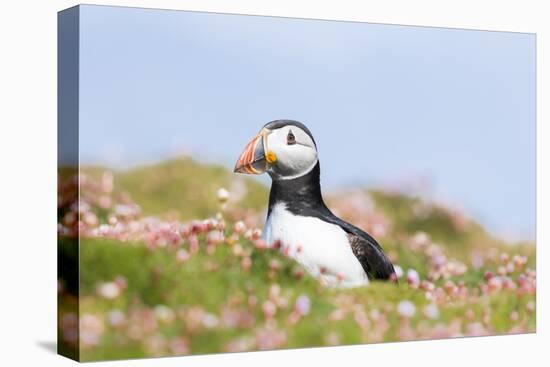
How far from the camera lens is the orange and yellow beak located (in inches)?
424

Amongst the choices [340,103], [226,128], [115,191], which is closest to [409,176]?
[340,103]

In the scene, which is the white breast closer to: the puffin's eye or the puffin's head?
the puffin's head

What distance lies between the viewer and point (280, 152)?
35.7 feet

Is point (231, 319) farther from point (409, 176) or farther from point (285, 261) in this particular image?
point (409, 176)

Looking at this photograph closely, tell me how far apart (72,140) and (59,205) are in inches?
25.3

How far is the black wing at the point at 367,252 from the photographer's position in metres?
11.1

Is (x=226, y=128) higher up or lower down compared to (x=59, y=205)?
higher up

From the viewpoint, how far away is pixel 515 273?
12164 millimetres

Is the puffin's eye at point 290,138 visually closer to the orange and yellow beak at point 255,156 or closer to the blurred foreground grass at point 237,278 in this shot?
the orange and yellow beak at point 255,156

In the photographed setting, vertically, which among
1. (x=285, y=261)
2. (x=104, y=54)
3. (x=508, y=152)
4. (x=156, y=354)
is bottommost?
(x=156, y=354)

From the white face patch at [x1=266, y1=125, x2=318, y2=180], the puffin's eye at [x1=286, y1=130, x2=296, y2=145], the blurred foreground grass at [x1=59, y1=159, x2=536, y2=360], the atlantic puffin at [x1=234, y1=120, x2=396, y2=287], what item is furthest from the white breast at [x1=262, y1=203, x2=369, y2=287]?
the puffin's eye at [x1=286, y1=130, x2=296, y2=145]

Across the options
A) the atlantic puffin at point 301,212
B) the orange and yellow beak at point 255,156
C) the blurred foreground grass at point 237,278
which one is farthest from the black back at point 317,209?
the orange and yellow beak at point 255,156

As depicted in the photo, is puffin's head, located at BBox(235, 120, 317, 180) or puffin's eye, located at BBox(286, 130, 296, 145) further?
puffin's eye, located at BBox(286, 130, 296, 145)

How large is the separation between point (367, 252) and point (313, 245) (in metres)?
0.57
